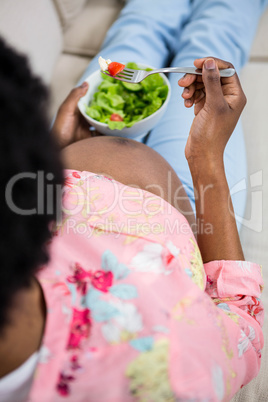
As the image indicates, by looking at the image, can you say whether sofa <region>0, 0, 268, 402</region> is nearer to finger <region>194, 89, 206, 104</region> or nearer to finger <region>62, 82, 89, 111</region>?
finger <region>62, 82, 89, 111</region>

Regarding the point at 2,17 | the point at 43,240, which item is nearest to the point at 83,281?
the point at 43,240

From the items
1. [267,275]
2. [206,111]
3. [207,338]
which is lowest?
[267,275]

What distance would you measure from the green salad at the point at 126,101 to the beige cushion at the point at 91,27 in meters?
0.48

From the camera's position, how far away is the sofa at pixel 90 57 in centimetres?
83

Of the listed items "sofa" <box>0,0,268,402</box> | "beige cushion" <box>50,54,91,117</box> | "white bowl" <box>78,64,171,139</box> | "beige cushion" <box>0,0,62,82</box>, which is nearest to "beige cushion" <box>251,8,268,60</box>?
"sofa" <box>0,0,268,402</box>

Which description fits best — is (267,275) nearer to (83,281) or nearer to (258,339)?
(258,339)

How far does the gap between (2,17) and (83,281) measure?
852 mm

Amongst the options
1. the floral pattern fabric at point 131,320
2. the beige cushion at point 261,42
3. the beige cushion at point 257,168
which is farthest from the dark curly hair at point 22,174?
the beige cushion at point 261,42

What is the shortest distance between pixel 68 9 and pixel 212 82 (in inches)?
34.1

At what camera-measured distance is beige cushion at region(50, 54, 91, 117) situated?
46.1 inches

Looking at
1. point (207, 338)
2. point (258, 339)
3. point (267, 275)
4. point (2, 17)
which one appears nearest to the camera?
point (207, 338)

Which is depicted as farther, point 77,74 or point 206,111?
point 77,74

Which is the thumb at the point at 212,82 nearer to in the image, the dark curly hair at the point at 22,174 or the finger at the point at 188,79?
the finger at the point at 188,79

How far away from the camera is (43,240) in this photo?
344mm
